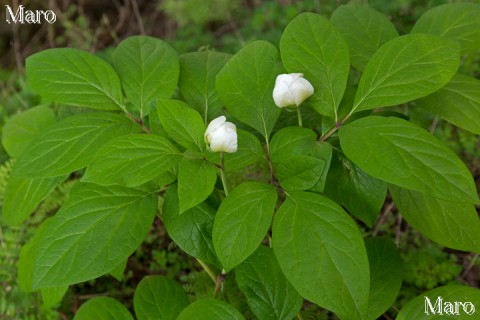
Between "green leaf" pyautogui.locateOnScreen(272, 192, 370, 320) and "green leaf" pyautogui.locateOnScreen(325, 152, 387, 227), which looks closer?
"green leaf" pyautogui.locateOnScreen(272, 192, 370, 320)

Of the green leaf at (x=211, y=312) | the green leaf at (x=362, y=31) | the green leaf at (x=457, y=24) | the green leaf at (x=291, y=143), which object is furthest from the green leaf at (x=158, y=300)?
the green leaf at (x=457, y=24)

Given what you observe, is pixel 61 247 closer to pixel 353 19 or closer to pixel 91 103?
pixel 91 103

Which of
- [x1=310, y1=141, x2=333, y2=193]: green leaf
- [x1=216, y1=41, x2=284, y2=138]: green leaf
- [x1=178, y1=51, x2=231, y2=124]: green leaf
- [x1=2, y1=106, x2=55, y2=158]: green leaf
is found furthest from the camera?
[x1=2, y1=106, x2=55, y2=158]: green leaf

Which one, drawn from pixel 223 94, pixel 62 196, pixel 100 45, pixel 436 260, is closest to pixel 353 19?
pixel 223 94

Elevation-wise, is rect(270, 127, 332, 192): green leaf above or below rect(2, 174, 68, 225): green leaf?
above

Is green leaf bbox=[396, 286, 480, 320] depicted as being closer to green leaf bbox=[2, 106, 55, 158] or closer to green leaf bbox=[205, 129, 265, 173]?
green leaf bbox=[205, 129, 265, 173]

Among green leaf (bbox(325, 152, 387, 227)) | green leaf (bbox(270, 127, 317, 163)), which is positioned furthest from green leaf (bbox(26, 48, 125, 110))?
green leaf (bbox(325, 152, 387, 227))
